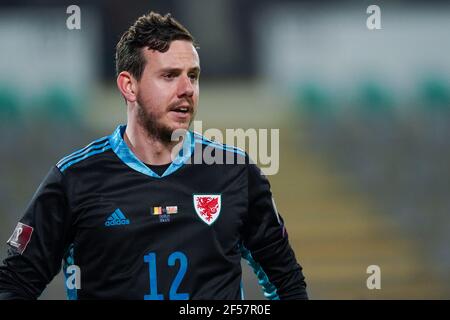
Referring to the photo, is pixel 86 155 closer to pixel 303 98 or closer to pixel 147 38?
pixel 147 38

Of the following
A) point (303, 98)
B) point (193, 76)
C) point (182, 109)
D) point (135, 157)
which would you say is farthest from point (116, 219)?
point (303, 98)

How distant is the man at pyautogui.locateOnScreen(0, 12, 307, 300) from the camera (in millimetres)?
2582

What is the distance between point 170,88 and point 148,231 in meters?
0.49

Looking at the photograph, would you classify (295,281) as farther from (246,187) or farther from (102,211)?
(102,211)

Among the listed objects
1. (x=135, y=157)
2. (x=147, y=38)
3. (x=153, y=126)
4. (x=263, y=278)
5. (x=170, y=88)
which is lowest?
(x=263, y=278)

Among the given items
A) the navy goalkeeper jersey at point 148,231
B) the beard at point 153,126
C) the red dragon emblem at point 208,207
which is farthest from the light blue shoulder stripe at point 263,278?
the beard at point 153,126

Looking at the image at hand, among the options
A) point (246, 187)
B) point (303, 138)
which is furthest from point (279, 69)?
point (246, 187)

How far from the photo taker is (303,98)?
8953mm

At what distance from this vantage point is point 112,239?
102 inches

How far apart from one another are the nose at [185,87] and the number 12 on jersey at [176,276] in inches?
21.0

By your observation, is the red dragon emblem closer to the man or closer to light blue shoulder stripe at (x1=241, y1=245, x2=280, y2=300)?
the man

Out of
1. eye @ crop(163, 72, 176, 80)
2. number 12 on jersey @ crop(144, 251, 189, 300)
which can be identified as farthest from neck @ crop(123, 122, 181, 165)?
number 12 on jersey @ crop(144, 251, 189, 300)
